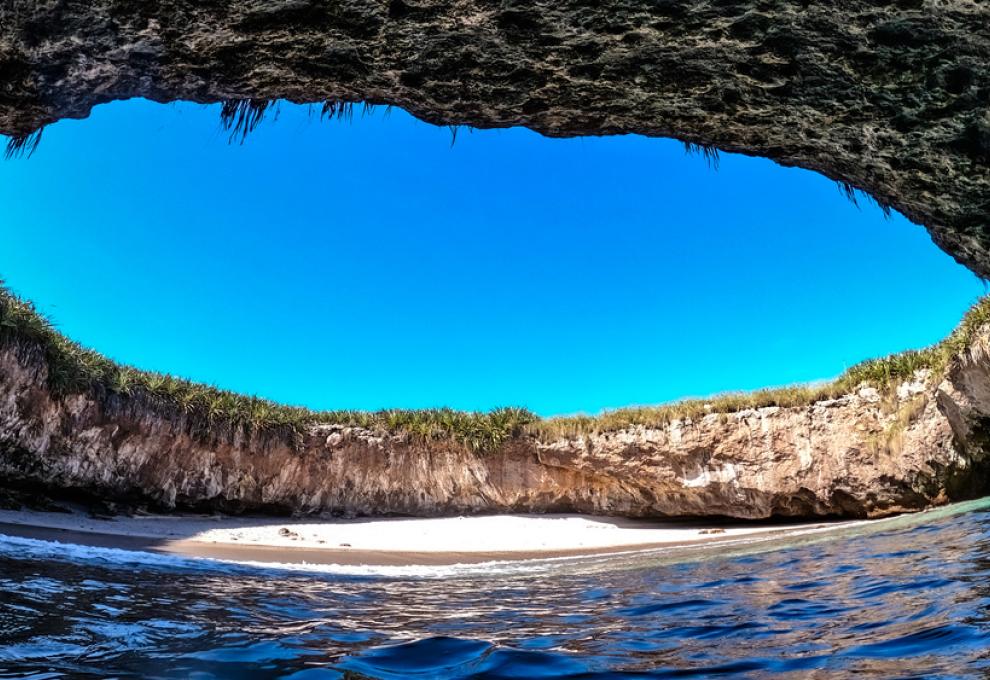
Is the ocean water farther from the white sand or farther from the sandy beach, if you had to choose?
the white sand

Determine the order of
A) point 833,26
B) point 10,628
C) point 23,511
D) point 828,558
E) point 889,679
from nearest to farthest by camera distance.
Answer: point 889,679 < point 10,628 < point 833,26 < point 828,558 < point 23,511

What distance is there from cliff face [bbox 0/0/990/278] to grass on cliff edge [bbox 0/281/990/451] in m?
9.32

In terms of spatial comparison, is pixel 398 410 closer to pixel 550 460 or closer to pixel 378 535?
pixel 378 535

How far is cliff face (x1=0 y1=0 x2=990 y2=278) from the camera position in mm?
4922

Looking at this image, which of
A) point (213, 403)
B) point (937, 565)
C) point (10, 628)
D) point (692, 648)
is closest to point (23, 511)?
point (213, 403)

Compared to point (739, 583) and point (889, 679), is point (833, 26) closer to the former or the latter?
point (889, 679)

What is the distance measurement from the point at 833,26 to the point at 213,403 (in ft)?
51.0

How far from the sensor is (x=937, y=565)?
582 cm

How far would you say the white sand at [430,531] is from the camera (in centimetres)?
1433

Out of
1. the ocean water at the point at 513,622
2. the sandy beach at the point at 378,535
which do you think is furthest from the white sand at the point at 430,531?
the ocean water at the point at 513,622

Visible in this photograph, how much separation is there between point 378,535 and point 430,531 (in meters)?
1.41

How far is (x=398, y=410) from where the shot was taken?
1988 centimetres

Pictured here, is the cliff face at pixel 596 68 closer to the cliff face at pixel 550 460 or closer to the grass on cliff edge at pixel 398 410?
the grass on cliff edge at pixel 398 410

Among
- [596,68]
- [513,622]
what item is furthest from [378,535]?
[596,68]
